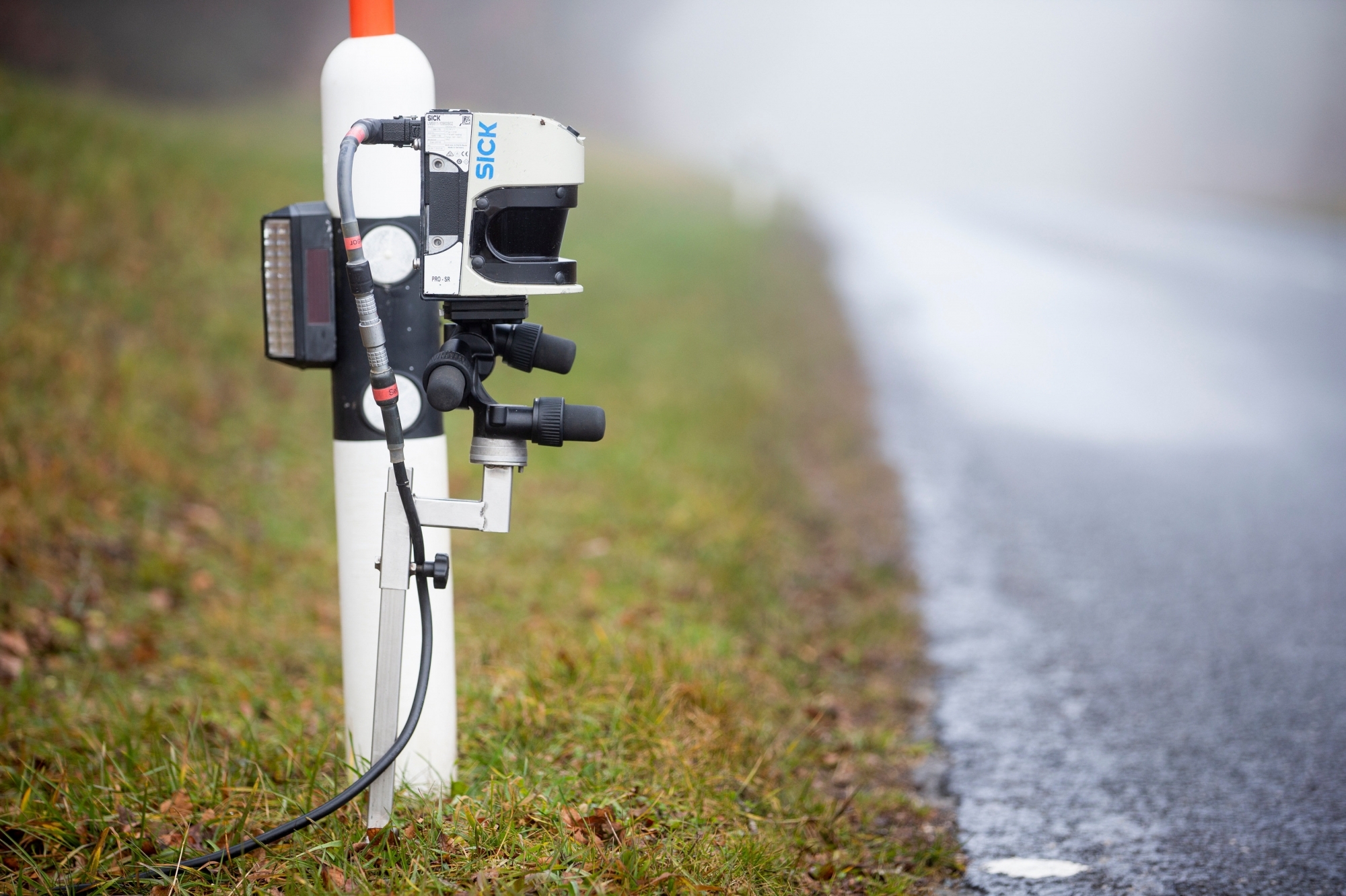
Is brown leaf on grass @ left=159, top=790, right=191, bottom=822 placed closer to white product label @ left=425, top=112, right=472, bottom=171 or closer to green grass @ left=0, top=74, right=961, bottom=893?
green grass @ left=0, top=74, right=961, bottom=893

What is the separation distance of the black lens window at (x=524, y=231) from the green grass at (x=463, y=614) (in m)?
1.18

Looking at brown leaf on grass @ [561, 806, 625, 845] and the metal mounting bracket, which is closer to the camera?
the metal mounting bracket

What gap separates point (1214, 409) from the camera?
24.4ft

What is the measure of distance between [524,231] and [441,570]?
27.0 inches

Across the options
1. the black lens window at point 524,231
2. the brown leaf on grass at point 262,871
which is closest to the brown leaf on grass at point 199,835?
the brown leaf on grass at point 262,871

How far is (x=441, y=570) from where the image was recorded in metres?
2.10

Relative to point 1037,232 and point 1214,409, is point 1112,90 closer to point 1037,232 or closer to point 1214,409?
point 1037,232

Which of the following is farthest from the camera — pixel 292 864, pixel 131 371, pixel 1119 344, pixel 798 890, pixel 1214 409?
pixel 1119 344

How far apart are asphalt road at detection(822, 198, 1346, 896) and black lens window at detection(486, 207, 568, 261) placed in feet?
5.85

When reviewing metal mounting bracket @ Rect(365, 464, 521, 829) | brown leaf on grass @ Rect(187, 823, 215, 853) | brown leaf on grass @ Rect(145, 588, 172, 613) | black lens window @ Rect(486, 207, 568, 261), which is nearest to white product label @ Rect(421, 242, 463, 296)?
black lens window @ Rect(486, 207, 568, 261)

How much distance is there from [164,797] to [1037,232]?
18.8m

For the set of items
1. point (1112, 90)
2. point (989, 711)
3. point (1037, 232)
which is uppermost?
point (1112, 90)

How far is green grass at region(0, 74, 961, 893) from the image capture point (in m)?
2.32

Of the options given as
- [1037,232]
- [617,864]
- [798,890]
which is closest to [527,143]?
[617,864]
